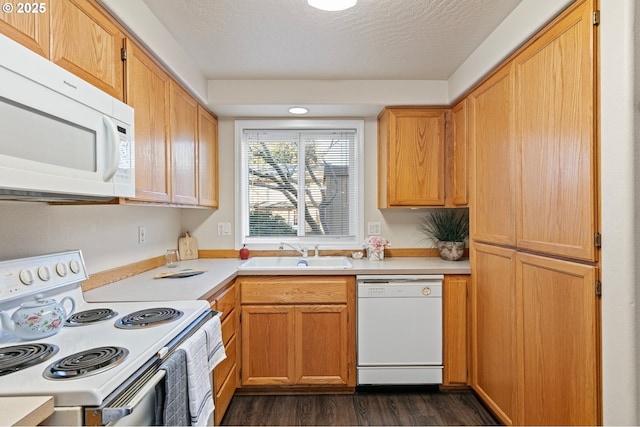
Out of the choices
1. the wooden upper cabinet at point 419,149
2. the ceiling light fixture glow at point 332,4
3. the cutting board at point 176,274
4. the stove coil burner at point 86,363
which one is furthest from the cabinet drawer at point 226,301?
the ceiling light fixture glow at point 332,4

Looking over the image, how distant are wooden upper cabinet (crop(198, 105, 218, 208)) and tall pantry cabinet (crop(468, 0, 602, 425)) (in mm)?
1936

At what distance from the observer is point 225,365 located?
209 centimetres

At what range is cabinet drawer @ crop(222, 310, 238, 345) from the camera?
80.7 inches

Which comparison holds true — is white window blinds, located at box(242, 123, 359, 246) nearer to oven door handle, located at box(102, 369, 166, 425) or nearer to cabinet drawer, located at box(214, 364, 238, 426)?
cabinet drawer, located at box(214, 364, 238, 426)

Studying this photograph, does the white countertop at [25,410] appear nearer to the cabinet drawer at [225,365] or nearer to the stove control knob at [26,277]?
the stove control knob at [26,277]

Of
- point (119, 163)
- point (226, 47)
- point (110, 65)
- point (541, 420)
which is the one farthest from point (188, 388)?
point (226, 47)

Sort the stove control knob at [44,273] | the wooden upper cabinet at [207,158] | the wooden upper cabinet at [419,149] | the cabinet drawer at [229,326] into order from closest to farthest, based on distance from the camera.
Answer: the stove control knob at [44,273], the cabinet drawer at [229,326], the wooden upper cabinet at [207,158], the wooden upper cabinet at [419,149]

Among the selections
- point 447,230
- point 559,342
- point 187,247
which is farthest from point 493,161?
point 187,247

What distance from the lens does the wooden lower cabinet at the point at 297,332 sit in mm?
2400

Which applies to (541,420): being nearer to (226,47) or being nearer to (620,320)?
(620,320)

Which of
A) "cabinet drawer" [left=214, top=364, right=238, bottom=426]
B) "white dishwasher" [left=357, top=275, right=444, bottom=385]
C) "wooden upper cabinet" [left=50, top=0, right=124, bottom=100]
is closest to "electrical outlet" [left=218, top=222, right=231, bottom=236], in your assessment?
"cabinet drawer" [left=214, top=364, right=238, bottom=426]

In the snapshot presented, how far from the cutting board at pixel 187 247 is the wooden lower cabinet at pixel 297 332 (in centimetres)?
76

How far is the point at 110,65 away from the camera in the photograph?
144cm

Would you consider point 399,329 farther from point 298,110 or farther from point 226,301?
point 298,110
